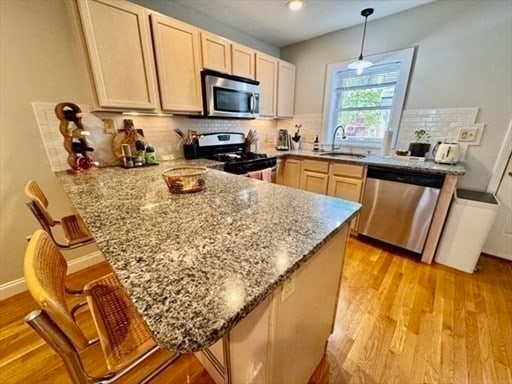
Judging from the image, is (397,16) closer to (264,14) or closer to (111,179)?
(264,14)

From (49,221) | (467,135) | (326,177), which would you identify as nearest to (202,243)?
(49,221)

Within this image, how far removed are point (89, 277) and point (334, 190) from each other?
2.69 metres

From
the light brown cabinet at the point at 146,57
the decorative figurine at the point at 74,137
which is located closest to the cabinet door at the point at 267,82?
the light brown cabinet at the point at 146,57

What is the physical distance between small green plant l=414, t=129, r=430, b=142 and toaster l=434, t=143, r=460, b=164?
0.27 meters

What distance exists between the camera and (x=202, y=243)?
2.35 feet

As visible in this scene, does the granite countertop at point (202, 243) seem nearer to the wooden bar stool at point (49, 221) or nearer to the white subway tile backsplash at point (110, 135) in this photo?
the wooden bar stool at point (49, 221)

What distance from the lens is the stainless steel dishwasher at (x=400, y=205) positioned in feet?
6.79

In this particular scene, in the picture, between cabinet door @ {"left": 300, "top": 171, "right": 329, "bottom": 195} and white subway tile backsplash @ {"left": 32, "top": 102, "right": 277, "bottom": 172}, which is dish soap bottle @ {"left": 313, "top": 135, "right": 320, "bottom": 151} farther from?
white subway tile backsplash @ {"left": 32, "top": 102, "right": 277, "bottom": 172}

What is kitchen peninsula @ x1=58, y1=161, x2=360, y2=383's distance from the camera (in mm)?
475

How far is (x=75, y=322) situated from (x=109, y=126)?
1.97 metres

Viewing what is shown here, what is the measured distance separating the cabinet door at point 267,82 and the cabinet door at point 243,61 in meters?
0.09

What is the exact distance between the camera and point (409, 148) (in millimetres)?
2500

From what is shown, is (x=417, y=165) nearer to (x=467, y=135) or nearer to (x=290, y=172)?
(x=467, y=135)

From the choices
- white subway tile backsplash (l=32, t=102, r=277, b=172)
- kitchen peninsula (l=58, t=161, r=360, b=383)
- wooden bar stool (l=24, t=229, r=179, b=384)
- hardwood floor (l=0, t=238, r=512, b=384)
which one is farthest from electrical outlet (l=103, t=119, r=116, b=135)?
wooden bar stool (l=24, t=229, r=179, b=384)
